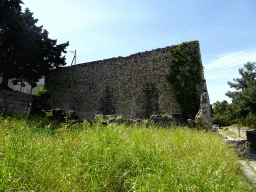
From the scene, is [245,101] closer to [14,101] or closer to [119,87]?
[119,87]

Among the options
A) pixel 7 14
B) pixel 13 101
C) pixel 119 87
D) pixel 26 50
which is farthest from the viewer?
pixel 119 87

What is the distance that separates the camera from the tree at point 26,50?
36.2 ft

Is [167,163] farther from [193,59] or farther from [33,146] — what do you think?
[193,59]

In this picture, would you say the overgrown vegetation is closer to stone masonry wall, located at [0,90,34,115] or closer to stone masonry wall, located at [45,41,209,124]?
stone masonry wall, located at [45,41,209,124]

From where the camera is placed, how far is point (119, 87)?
12734 millimetres

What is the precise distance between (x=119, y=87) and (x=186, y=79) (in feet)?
15.8

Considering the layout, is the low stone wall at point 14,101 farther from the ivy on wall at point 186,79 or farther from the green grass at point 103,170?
the ivy on wall at point 186,79

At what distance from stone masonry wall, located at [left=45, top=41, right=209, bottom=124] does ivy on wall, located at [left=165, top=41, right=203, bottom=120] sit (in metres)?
0.27

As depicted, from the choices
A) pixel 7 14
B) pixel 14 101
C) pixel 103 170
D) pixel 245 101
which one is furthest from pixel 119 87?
Answer: pixel 103 170

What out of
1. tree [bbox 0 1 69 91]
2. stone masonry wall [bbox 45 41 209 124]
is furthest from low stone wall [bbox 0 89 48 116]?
stone masonry wall [bbox 45 41 209 124]

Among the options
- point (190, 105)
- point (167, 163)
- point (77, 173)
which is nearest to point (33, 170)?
point (77, 173)

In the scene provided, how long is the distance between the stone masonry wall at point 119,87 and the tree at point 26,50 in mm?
1788

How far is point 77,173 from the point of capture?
7.40 feet

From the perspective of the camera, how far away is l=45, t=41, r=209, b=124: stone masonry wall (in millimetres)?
11477
